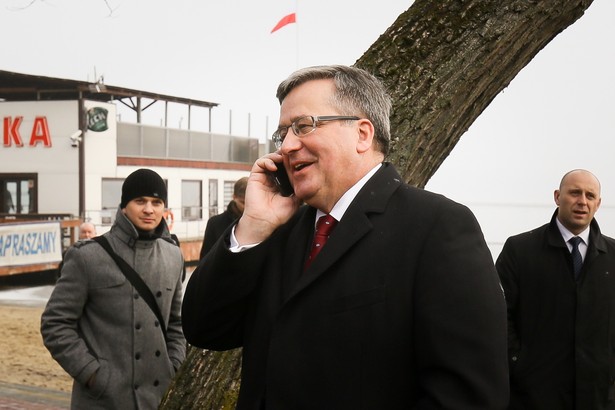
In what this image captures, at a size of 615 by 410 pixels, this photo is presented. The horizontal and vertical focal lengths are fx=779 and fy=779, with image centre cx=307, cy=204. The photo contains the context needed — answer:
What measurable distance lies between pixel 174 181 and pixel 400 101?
2729 cm

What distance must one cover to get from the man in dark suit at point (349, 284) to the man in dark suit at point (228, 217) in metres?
4.09

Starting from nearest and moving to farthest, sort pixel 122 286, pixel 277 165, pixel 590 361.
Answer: pixel 277 165
pixel 122 286
pixel 590 361

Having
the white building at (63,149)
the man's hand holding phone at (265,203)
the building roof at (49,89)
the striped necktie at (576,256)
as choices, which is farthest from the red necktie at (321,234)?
the building roof at (49,89)

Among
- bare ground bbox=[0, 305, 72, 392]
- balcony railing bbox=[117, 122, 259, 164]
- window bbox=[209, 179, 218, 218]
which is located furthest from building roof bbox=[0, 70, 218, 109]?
bare ground bbox=[0, 305, 72, 392]

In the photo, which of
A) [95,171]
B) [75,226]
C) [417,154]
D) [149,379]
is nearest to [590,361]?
[417,154]

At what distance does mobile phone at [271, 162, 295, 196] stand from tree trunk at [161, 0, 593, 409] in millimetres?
1037

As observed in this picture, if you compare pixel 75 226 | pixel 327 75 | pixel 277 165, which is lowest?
pixel 75 226

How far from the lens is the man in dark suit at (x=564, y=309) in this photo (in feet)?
14.8

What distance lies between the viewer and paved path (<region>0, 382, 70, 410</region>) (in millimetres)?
7559

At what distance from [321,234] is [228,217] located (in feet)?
15.5

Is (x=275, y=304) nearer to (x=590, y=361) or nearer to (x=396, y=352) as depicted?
(x=396, y=352)

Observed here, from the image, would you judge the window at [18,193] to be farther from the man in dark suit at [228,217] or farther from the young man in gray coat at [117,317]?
the young man in gray coat at [117,317]

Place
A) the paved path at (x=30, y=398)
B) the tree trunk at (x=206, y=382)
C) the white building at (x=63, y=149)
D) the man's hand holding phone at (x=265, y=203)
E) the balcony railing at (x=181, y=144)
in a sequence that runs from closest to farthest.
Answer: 1. the man's hand holding phone at (x=265, y=203)
2. the tree trunk at (x=206, y=382)
3. the paved path at (x=30, y=398)
4. the white building at (x=63, y=149)
5. the balcony railing at (x=181, y=144)

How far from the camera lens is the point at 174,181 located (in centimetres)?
2997
